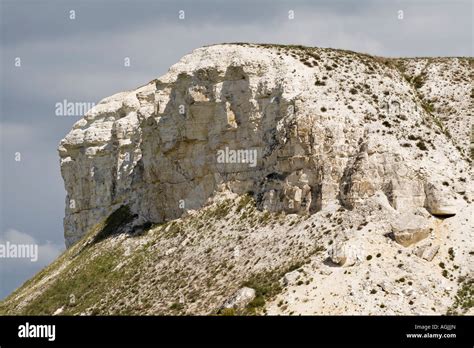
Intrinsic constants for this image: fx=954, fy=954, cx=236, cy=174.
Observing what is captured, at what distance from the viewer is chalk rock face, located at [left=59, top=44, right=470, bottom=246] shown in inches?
2402

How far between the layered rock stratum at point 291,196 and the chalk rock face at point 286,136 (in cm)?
12

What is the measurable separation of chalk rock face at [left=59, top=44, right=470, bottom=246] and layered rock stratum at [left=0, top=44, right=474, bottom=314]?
123mm

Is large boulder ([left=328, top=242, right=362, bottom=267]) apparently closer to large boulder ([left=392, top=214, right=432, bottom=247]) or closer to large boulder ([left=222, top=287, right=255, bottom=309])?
large boulder ([left=392, top=214, right=432, bottom=247])

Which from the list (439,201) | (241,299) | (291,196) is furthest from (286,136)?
(241,299)

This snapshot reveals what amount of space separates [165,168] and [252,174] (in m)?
11.5

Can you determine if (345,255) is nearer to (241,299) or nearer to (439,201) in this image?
(241,299)

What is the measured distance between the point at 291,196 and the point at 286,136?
14.1 feet

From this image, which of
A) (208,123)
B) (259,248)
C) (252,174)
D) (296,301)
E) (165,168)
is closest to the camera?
(296,301)

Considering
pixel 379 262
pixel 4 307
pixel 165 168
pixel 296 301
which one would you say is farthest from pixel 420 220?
pixel 4 307

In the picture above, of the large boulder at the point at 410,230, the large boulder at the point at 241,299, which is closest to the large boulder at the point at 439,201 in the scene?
the large boulder at the point at 410,230

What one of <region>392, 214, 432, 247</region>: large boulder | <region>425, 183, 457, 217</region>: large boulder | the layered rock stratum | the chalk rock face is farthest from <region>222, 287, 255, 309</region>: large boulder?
<region>425, 183, 457, 217</region>: large boulder

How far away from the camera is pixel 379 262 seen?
55.2 meters

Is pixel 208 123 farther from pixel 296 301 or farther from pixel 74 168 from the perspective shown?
pixel 74 168

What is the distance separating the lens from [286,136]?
6462 centimetres
